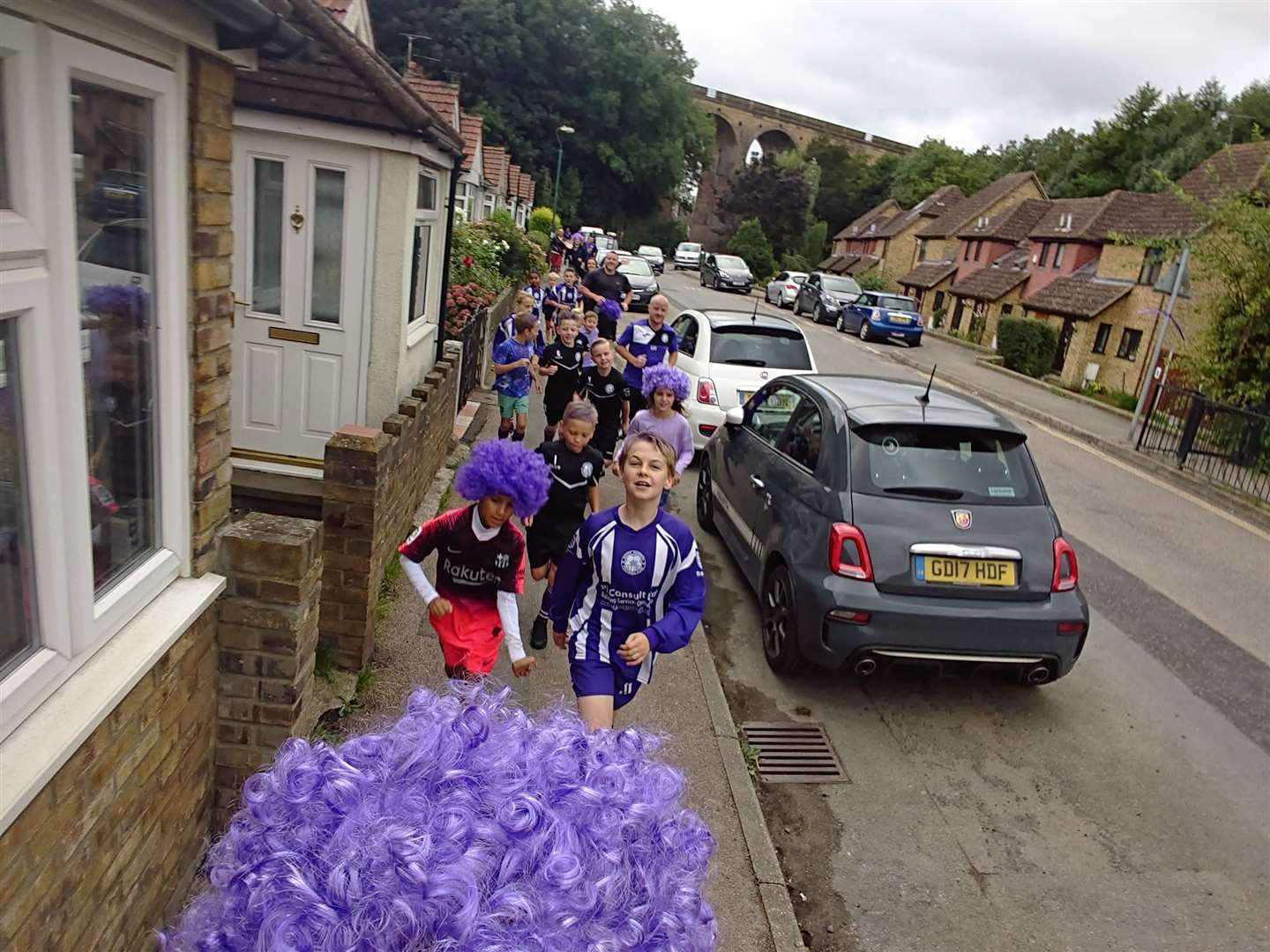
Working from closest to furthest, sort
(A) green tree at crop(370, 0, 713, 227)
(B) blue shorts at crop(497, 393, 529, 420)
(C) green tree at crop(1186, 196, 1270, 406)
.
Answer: (B) blue shorts at crop(497, 393, 529, 420) → (C) green tree at crop(1186, 196, 1270, 406) → (A) green tree at crop(370, 0, 713, 227)

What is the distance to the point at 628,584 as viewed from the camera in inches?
137

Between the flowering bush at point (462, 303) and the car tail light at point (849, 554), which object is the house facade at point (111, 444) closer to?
the car tail light at point (849, 554)

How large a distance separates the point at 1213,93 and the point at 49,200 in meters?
66.7

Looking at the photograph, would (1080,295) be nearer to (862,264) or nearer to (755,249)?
(862,264)

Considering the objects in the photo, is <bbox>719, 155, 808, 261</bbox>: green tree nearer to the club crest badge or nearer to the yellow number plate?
the yellow number plate

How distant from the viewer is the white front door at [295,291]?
657 centimetres

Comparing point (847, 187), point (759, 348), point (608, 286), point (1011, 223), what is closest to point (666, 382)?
point (759, 348)

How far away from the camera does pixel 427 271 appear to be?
8.80 m

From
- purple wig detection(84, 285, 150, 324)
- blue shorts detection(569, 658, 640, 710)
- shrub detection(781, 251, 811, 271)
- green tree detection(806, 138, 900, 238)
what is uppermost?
green tree detection(806, 138, 900, 238)

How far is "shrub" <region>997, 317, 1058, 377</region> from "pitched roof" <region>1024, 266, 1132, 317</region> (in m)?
1.06

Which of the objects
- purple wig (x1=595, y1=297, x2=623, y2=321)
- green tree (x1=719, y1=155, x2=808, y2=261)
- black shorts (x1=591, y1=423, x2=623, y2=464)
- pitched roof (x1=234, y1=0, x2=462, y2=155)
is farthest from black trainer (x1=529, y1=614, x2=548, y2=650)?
green tree (x1=719, y1=155, x2=808, y2=261)

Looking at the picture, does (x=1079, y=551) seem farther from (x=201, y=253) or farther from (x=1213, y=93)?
(x=1213, y=93)

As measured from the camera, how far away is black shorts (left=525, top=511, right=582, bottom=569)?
17.0 ft

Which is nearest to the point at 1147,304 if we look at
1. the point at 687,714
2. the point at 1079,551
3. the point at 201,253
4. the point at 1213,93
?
the point at 1079,551
